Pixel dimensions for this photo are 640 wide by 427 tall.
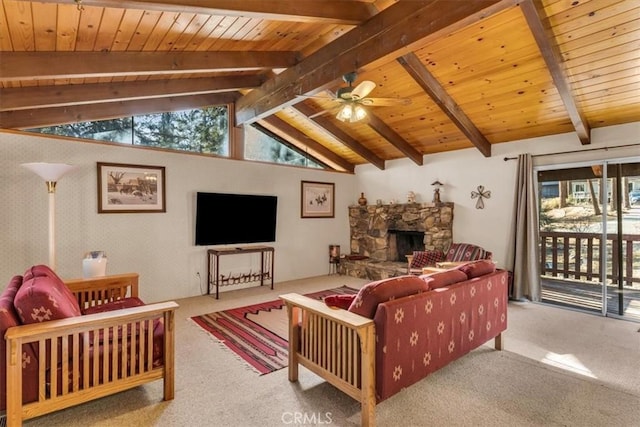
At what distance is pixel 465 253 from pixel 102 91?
546 centimetres

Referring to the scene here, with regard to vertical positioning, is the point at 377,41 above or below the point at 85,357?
above

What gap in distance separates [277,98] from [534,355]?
4137mm

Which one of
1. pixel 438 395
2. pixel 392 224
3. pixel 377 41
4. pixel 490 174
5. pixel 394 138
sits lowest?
pixel 438 395

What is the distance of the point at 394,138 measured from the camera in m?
5.79

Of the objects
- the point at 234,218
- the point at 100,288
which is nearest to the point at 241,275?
the point at 234,218

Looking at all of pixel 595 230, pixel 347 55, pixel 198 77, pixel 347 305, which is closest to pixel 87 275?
pixel 198 77

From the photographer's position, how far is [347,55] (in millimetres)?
3525

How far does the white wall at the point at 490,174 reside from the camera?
436 centimetres

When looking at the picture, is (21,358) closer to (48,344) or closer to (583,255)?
(48,344)

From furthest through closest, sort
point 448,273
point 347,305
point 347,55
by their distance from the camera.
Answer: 1. point 347,55
2. point 448,273
3. point 347,305

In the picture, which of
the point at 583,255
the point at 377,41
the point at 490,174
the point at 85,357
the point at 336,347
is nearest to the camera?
the point at 85,357

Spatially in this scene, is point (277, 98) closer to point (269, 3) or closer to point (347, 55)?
point (347, 55)

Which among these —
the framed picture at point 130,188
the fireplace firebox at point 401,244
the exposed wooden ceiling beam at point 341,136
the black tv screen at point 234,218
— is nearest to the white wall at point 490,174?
the exposed wooden ceiling beam at point 341,136

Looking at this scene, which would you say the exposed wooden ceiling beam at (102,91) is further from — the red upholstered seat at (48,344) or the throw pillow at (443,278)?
the throw pillow at (443,278)
